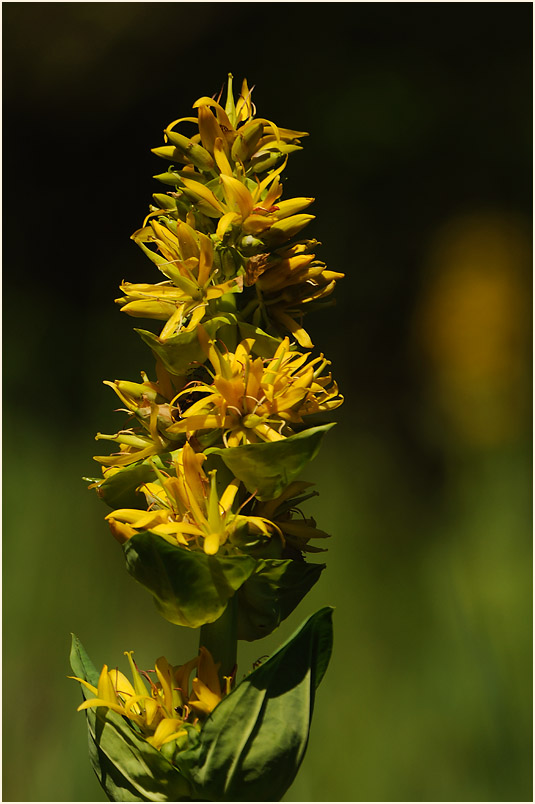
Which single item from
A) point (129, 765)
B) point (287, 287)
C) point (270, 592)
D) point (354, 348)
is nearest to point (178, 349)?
point (287, 287)

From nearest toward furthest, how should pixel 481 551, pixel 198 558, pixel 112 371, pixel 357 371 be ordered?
pixel 198 558 → pixel 481 551 → pixel 112 371 → pixel 357 371

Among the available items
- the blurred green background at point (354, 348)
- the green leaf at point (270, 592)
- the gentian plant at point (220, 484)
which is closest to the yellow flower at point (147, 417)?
the gentian plant at point (220, 484)

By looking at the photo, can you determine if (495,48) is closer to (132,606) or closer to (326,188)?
(326,188)

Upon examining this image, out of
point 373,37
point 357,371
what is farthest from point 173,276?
point 373,37

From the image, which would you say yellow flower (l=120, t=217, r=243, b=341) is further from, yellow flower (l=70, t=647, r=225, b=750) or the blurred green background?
the blurred green background

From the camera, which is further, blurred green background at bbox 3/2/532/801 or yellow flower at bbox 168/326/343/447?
blurred green background at bbox 3/2/532/801

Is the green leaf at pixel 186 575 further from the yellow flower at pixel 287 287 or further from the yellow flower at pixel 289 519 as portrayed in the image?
the yellow flower at pixel 287 287

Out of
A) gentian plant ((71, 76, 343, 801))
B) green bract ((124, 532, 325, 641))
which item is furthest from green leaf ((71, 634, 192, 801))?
green bract ((124, 532, 325, 641))
